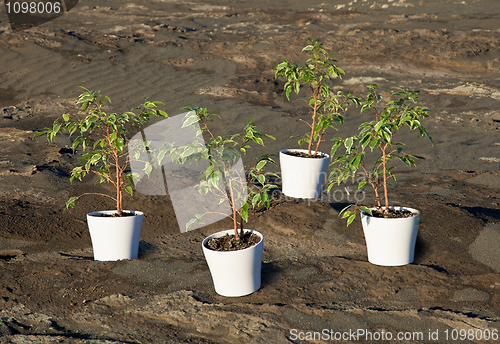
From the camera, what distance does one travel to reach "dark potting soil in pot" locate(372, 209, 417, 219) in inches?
101

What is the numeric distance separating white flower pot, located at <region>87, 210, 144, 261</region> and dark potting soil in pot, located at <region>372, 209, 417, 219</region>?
156 cm

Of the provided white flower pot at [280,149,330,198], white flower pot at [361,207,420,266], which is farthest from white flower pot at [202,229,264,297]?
white flower pot at [280,149,330,198]

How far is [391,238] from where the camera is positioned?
2.47 m

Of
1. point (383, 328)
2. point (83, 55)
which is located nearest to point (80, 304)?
point (383, 328)

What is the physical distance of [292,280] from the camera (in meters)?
2.45

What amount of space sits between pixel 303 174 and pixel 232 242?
55.2 inches

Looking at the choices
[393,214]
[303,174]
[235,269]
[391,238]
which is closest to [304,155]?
[303,174]

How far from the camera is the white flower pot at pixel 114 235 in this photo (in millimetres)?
2564

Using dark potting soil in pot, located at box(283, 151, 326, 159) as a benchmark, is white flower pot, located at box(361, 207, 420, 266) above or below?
below

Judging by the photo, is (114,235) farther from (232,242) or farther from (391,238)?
(391,238)

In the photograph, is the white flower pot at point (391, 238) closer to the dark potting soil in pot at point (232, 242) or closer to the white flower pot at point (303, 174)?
the dark potting soil in pot at point (232, 242)

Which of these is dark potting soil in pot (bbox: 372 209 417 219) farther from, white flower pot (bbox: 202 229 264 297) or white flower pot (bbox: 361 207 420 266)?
white flower pot (bbox: 202 229 264 297)

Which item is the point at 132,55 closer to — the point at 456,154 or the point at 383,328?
the point at 456,154

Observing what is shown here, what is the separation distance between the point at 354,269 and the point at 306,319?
635mm
